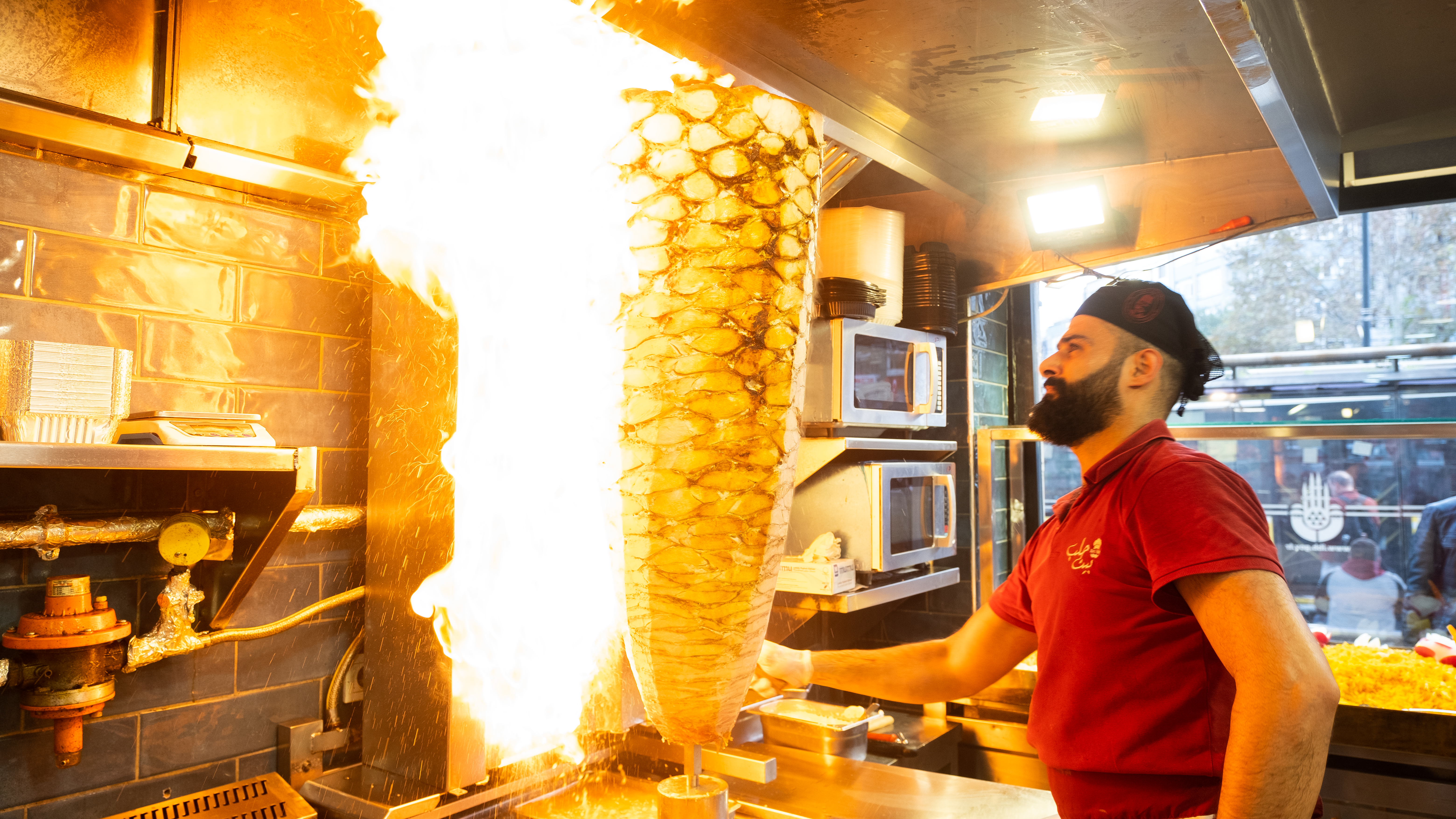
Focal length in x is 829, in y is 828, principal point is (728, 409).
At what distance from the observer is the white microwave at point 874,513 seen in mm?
3250

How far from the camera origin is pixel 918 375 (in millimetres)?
3549

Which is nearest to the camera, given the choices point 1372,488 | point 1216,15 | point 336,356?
point 1216,15

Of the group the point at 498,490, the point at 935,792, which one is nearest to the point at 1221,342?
the point at 935,792

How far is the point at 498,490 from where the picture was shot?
1837 mm

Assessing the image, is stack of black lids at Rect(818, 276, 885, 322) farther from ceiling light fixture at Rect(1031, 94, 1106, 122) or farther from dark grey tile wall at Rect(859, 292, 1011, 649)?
dark grey tile wall at Rect(859, 292, 1011, 649)

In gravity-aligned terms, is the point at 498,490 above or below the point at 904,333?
below

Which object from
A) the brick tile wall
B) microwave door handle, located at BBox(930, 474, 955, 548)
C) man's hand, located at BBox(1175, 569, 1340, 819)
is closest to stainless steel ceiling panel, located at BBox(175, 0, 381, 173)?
the brick tile wall

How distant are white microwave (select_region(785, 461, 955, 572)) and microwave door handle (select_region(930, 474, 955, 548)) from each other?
3 cm

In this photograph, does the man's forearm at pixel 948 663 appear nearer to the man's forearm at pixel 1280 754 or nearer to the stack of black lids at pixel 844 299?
the man's forearm at pixel 1280 754

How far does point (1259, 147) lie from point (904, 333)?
4.49ft

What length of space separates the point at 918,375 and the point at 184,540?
8.83 ft

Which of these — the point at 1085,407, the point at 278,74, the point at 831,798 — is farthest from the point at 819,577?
the point at 278,74

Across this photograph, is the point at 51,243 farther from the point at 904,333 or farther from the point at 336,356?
the point at 904,333

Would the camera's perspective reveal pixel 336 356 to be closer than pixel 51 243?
No
